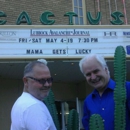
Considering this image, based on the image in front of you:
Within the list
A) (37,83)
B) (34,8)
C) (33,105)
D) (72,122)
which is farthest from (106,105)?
(34,8)

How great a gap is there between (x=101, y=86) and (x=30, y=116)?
1045 mm

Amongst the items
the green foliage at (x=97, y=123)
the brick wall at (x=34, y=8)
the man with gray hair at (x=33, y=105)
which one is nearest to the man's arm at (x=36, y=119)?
the man with gray hair at (x=33, y=105)

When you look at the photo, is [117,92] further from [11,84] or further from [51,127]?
[11,84]

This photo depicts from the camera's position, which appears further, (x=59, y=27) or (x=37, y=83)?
(x=59, y=27)

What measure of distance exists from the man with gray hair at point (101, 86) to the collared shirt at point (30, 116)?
81cm

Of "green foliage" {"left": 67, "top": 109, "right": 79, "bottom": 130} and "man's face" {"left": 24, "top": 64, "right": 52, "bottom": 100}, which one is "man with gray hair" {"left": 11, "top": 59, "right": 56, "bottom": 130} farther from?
"green foliage" {"left": 67, "top": 109, "right": 79, "bottom": 130}

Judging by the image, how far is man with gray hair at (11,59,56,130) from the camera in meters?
2.30

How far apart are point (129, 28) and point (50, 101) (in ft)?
23.1

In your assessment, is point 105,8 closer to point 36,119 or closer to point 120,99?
point 120,99

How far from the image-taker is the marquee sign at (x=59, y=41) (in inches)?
367

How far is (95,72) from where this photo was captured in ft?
10.0

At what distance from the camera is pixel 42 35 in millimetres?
9492

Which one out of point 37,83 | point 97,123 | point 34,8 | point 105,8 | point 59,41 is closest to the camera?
point 37,83

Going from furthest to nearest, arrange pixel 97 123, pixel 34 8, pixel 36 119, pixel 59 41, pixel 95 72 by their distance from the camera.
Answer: pixel 34 8, pixel 59 41, pixel 95 72, pixel 97 123, pixel 36 119
